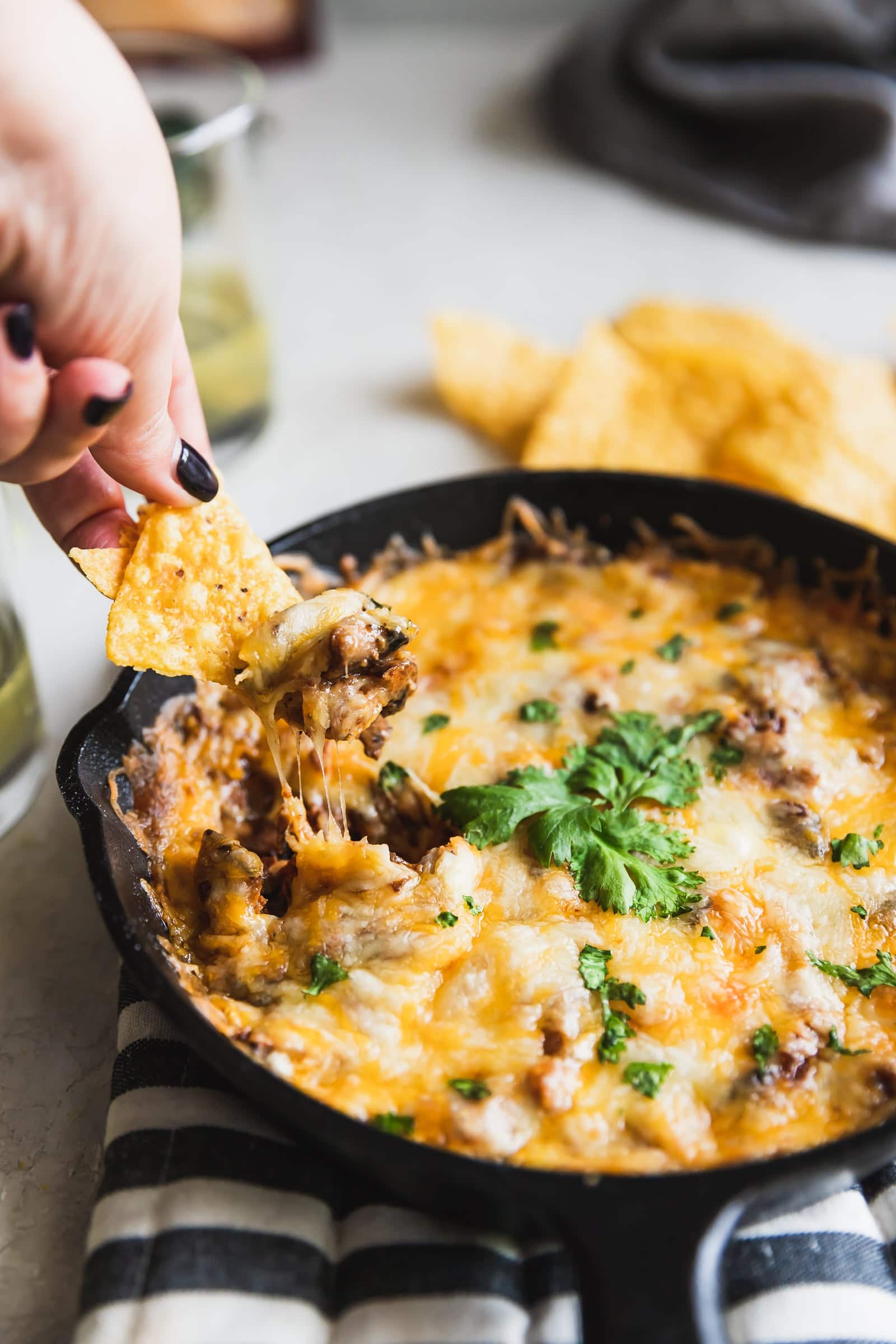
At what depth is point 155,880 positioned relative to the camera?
2107mm

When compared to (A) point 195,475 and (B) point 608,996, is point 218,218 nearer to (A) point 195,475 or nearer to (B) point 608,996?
(A) point 195,475

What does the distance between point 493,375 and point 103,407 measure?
2.28m

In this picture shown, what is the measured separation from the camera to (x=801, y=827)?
2.19 meters

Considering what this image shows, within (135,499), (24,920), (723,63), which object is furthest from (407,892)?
(723,63)

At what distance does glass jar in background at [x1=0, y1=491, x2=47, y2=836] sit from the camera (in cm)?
252

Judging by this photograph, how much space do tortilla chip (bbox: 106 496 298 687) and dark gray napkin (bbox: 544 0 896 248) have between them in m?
3.39

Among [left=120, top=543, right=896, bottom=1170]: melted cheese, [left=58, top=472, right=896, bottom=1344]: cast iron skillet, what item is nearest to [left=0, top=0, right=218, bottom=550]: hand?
[left=58, top=472, right=896, bottom=1344]: cast iron skillet

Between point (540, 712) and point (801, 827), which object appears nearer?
point (801, 827)

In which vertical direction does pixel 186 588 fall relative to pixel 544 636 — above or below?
above

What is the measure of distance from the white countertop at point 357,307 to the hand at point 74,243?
41.2 inches

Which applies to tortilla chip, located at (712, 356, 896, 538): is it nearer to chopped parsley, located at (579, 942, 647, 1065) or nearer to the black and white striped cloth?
chopped parsley, located at (579, 942, 647, 1065)

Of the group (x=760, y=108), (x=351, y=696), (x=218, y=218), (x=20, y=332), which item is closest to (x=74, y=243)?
(x=20, y=332)

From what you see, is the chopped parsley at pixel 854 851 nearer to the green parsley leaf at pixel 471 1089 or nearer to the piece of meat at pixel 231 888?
the green parsley leaf at pixel 471 1089

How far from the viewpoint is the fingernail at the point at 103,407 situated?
1.59 meters
